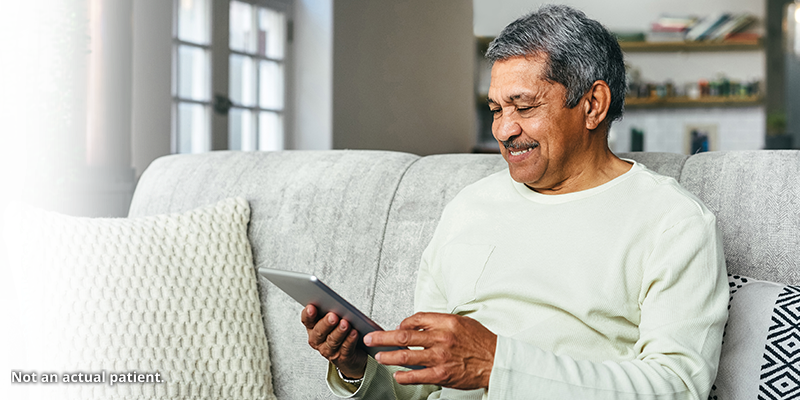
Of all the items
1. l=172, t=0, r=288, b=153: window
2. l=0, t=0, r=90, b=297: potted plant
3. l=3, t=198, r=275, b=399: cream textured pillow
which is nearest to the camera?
l=3, t=198, r=275, b=399: cream textured pillow

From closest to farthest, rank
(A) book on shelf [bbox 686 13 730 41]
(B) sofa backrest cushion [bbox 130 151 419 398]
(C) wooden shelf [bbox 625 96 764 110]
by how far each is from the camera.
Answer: (B) sofa backrest cushion [bbox 130 151 419 398] < (C) wooden shelf [bbox 625 96 764 110] < (A) book on shelf [bbox 686 13 730 41]

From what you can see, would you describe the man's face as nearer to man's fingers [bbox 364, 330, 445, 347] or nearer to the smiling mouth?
the smiling mouth

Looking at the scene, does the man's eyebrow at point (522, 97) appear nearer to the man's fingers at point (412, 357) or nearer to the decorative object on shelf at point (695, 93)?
the man's fingers at point (412, 357)

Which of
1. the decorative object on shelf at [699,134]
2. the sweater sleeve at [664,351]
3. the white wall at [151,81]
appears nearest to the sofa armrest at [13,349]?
the sweater sleeve at [664,351]

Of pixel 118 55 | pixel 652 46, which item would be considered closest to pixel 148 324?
pixel 118 55

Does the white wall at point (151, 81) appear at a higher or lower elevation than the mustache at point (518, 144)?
higher

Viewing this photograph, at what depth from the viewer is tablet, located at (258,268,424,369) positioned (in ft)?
2.87

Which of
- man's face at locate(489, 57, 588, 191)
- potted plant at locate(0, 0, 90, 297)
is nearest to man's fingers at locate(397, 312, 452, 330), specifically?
man's face at locate(489, 57, 588, 191)

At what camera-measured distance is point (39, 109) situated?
1.88 metres

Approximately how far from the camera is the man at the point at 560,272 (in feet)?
2.86

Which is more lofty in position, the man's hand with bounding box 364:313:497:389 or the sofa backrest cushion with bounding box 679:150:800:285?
the sofa backrest cushion with bounding box 679:150:800:285

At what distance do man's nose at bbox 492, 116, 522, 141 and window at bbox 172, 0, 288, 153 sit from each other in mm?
2578

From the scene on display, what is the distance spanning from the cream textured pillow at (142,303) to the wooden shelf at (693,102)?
405 centimetres

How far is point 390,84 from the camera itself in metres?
4.75
